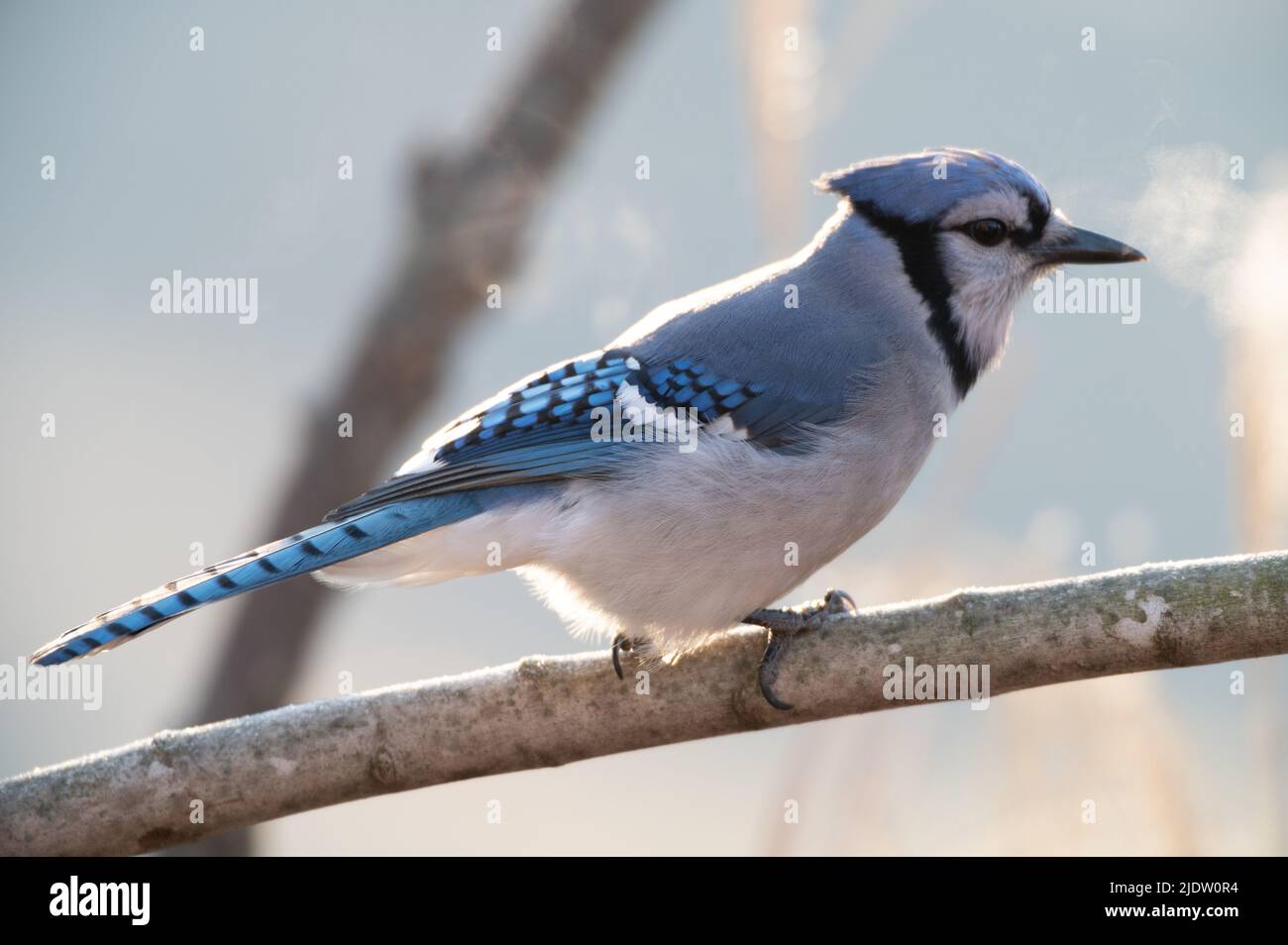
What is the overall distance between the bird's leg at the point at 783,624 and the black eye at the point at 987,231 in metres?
0.84

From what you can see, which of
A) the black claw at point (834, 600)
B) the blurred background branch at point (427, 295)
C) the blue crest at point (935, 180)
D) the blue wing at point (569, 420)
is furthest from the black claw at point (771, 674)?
the blurred background branch at point (427, 295)

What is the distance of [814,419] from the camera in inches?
114

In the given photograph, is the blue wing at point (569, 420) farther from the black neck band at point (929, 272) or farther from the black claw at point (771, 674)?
the black claw at point (771, 674)

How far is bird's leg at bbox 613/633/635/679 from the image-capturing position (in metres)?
2.45

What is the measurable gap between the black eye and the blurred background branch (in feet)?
3.75

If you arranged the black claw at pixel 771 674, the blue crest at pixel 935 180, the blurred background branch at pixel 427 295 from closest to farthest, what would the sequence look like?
the black claw at pixel 771 674 → the blue crest at pixel 935 180 → the blurred background branch at pixel 427 295

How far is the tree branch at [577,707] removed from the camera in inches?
84.6

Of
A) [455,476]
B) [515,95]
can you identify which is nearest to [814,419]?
[455,476]

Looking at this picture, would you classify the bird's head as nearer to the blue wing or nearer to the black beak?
the black beak

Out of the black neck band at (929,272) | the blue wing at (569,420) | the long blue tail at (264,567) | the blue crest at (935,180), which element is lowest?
the long blue tail at (264,567)

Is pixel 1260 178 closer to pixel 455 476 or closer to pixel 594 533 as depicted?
pixel 594 533

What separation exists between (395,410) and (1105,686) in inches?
77.5

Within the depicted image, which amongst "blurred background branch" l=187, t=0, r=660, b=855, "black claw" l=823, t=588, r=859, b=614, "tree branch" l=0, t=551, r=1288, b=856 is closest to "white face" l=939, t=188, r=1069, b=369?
"black claw" l=823, t=588, r=859, b=614

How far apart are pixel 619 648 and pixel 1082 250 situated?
1.35 metres
